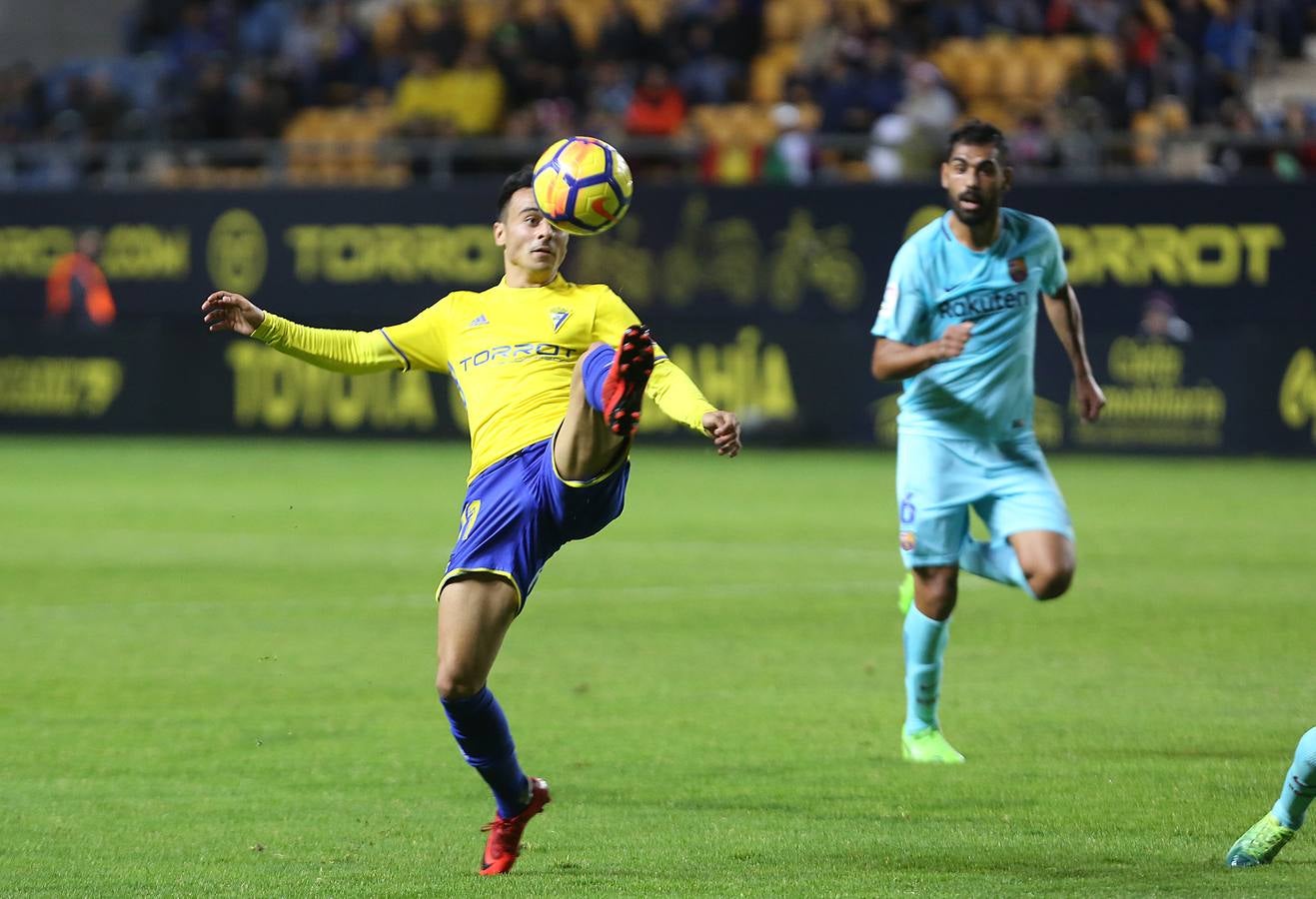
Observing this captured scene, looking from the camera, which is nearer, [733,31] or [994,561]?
[994,561]

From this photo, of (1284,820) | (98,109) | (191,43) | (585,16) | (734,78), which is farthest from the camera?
(191,43)

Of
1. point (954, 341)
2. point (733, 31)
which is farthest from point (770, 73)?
point (954, 341)

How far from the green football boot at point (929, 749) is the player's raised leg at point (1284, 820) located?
1890 mm

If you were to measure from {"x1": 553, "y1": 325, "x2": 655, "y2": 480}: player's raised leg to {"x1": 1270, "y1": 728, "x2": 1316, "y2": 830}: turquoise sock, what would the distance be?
1.97 m

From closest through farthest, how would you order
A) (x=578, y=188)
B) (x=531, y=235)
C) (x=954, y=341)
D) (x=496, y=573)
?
(x=496, y=573), (x=578, y=188), (x=531, y=235), (x=954, y=341)

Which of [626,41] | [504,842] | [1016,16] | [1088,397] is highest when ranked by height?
[1016,16]

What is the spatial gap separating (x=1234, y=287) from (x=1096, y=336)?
4.97ft

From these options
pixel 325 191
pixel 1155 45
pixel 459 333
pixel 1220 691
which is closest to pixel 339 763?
pixel 459 333

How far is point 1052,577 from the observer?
7637mm

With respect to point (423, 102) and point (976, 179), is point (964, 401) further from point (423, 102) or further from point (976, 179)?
point (423, 102)

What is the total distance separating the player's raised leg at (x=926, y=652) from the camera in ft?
25.9

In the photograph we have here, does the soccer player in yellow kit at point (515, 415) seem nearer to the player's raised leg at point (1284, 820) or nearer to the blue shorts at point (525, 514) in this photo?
the blue shorts at point (525, 514)

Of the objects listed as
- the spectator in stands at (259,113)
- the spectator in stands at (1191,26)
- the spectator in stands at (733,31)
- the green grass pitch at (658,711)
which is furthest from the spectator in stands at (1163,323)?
the spectator in stands at (259,113)

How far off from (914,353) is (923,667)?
50.1 inches
